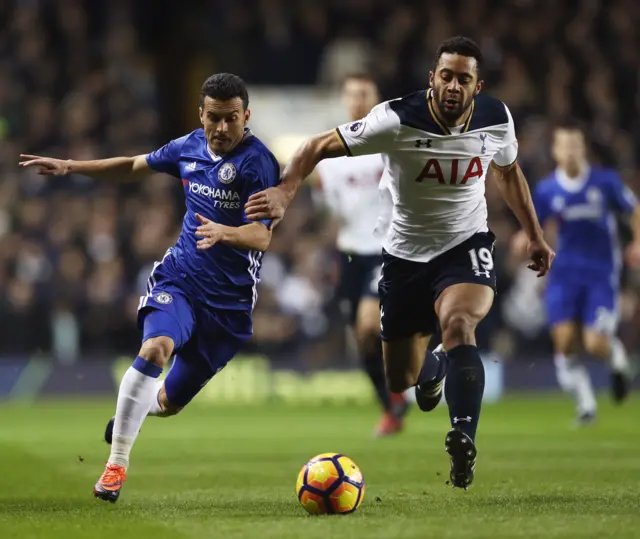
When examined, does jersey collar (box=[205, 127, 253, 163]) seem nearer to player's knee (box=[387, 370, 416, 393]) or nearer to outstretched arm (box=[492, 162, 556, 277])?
outstretched arm (box=[492, 162, 556, 277])

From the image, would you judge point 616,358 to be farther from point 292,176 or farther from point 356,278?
point 292,176

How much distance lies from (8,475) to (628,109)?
15737 mm

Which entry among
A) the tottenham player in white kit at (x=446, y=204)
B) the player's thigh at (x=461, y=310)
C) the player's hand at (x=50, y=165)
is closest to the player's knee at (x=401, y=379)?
the tottenham player in white kit at (x=446, y=204)

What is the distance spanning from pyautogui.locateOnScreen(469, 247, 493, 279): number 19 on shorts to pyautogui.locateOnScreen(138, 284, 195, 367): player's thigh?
163 centimetres

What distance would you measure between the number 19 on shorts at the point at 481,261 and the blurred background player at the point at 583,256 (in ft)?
18.4

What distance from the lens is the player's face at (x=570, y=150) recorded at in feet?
43.2

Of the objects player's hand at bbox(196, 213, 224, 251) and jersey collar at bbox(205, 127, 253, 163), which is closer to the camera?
player's hand at bbox(196, 213, 224, 251)

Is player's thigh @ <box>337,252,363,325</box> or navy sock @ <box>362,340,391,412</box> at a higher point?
player's thigh @ <box>337,252,363,325</box>

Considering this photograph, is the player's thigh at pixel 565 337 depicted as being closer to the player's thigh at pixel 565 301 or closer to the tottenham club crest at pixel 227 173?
the player's thigh at pixel 565 301

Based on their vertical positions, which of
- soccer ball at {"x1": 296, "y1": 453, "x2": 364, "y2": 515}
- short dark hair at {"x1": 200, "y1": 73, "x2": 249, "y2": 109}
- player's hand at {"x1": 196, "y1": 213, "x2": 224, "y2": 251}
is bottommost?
soccer ball at {"x1": 296, "y1": 453, "x2": 364, "y2": 515}

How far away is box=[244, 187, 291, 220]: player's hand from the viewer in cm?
677

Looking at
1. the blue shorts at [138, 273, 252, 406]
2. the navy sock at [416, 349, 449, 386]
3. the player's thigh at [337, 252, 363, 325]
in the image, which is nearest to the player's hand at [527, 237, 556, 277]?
the navy sock at [416, 349, 449, 386]

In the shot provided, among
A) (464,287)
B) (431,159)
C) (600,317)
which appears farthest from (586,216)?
(431,159)

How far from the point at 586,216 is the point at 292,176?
6873 millimetres
